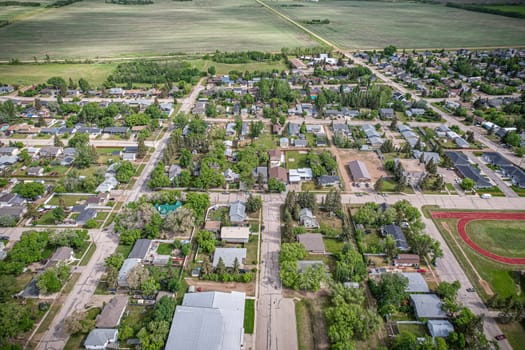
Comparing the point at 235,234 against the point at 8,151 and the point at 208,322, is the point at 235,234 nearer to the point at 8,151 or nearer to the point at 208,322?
the point at 208,322

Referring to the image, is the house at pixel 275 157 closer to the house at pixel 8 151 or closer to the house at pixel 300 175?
the house at pixel 300 175

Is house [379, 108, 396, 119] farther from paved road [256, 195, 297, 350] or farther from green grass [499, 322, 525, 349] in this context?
green grass [499, 322, 525, 349]

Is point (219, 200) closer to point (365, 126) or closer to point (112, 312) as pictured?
point (112, 312)

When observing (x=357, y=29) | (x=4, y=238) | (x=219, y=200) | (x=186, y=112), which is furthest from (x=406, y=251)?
(x=357, y=29)

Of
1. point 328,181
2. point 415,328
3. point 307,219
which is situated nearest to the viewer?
point 415,328

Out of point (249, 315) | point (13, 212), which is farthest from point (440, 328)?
point (13, 212)

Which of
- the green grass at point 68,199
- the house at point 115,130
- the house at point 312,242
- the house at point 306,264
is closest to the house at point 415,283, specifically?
the house at point 306,264
